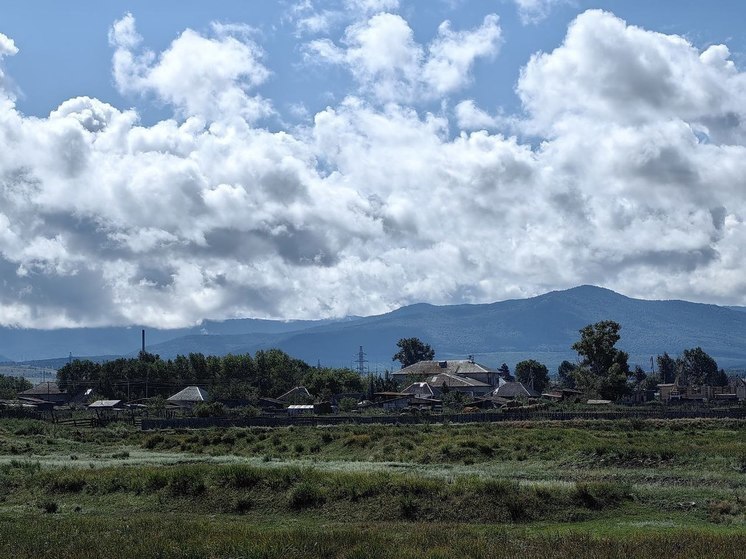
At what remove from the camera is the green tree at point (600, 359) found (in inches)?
5497

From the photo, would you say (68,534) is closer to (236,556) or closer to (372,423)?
(236,556)

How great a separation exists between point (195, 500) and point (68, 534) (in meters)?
8.09

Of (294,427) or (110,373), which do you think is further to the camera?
(110,373)

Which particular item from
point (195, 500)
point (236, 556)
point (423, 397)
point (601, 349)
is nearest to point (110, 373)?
point (423, 397)

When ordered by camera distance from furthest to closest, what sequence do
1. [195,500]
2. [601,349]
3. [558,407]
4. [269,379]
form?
[269,379]
[601,349]
[558,407]
[195,500]

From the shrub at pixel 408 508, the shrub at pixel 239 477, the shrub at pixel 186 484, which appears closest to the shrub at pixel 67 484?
the shrub at pixel 186 484

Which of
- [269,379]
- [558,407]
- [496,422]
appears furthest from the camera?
[269,379]

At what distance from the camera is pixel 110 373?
18725cm

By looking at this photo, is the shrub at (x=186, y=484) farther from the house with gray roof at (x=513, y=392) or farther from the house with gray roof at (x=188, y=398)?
the house with gray roof at (x=513, y=392)

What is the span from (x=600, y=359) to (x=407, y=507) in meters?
123

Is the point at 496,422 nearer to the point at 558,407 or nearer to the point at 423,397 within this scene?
the point at 558,407

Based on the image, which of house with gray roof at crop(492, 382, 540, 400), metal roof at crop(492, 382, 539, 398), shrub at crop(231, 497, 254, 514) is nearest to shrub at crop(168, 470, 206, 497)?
shrub at crop(231, 497, 254, 514)

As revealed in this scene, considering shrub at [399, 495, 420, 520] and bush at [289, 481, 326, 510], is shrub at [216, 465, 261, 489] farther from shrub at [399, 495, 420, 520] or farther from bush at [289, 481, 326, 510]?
shrub at [399, 495, 420, 520]

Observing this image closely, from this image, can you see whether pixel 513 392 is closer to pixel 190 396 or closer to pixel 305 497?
pixel 190 396
